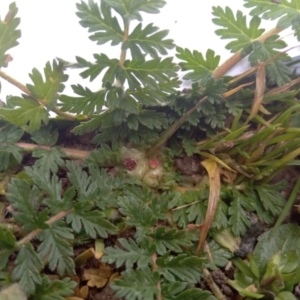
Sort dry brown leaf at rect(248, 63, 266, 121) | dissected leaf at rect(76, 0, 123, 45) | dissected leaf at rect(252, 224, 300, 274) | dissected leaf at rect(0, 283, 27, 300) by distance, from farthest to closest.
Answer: dry brown leaf at rect(248, 63, 266, 121)
dissected leaf at rect(252, 224, 300, 274)
dissected leaf at rect(76, 0, 123, 45)
dissected leaf at rect(0, 283, 27, 300)

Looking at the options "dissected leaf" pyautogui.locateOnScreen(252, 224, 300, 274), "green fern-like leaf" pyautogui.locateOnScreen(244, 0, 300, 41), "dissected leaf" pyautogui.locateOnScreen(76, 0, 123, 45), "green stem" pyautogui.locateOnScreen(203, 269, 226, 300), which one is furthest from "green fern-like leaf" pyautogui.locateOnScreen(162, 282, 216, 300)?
"green fern-like leaf" pyautogui.locateOnScreen(244, 0, 300, 41)

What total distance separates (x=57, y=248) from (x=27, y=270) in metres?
0.07

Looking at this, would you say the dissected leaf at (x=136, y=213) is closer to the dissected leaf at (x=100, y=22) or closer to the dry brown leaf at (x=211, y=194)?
the dry brown leaf at (x=211, y=194)

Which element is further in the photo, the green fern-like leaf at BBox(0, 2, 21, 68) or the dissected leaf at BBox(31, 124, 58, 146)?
the dissected leaf at BBox(31, 124, 58, 146)

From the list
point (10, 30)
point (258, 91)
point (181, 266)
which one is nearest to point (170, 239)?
point (181, 266)

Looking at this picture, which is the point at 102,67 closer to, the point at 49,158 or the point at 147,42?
the point at 147,42

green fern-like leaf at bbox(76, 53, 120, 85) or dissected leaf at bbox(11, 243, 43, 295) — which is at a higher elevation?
green fern-like leaf at bbox(76, 53, 120, 85)

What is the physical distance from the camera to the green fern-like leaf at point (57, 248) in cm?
83

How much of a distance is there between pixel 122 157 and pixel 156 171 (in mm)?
98

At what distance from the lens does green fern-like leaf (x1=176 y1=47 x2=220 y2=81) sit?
106cm

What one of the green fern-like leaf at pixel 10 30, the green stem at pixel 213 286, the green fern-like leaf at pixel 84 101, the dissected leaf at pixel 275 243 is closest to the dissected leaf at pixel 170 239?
the green stem at pixel 213 286

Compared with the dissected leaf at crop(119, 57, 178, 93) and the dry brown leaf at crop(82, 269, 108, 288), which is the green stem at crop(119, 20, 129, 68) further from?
the dry brown leaf at crop(82, 269, 108, 288)

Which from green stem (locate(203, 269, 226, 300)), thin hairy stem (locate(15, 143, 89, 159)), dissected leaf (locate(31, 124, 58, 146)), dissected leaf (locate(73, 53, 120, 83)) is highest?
dissected leaf (locate(73, 53, 120, 83))

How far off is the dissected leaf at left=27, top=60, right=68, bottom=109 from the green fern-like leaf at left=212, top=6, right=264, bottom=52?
43 centimetres
